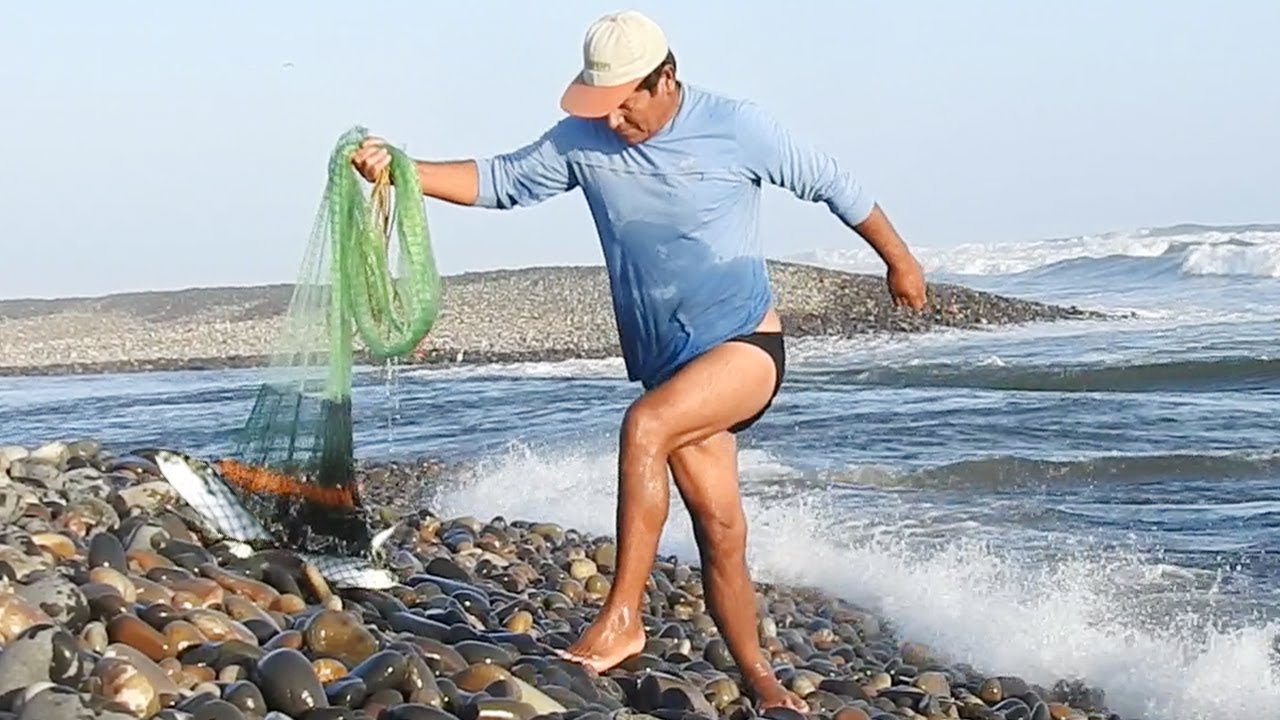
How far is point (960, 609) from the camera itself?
7875 mm

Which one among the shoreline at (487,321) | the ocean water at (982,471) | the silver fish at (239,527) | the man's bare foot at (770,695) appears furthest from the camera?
the shoreline at (487,321)

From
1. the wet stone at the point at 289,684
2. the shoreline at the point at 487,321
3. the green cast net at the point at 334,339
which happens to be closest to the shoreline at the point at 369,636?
the wet stone at the point at 289,684

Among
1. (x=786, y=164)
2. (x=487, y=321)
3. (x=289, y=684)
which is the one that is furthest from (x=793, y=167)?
(x=487, y=321)

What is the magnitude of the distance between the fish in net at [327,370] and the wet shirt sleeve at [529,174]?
0.86 ft

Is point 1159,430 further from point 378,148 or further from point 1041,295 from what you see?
point 1041,295

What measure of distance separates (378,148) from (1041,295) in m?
42.4

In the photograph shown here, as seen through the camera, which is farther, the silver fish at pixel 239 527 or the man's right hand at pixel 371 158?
the silver fish at pixel 239 527

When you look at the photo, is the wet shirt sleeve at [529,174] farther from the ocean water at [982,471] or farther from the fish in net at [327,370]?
the ocean water at [982,471]

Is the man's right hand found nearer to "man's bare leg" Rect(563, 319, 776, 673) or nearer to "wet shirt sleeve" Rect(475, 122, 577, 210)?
"wet shirt sleeve" Rect(475, 122, 577, 210)

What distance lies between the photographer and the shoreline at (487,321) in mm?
32312

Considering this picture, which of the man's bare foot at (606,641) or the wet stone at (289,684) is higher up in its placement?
the wet stone at (289,684)

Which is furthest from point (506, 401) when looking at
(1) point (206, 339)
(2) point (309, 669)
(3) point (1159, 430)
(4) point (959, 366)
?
(1) point (206, 339)

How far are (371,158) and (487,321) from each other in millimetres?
33306

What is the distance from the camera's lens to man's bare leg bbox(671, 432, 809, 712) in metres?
4.98
